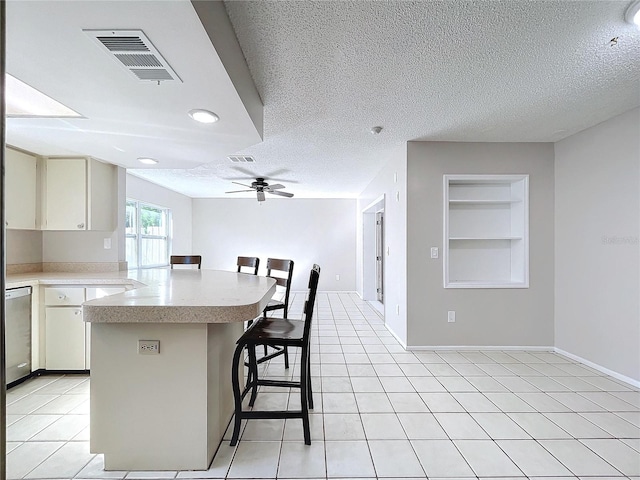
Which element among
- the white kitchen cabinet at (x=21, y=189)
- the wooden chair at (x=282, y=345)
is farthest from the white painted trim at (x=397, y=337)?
the white kitchen cabinet at (x=21, y=189)

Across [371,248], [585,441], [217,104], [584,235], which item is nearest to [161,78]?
[217,104]

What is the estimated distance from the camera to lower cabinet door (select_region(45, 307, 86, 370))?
291 cm

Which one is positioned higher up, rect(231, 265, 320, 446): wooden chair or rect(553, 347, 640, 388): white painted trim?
rect(231, 265, 320, 446): wooden chair

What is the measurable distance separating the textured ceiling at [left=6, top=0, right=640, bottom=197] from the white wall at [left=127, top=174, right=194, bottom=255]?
340cm

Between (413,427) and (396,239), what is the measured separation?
2370 mm

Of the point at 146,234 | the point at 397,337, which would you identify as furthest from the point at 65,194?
the point at 397,337

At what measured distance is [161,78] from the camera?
171 cm

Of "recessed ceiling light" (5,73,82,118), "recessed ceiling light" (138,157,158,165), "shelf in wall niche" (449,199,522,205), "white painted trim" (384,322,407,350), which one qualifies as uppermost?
"recessed ceiling light" (5,73,82,118)

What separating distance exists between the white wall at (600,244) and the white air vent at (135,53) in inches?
144

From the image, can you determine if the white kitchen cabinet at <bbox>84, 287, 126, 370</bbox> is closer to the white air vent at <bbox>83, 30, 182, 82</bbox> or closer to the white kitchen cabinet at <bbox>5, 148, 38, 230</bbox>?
the white kitchen cabinet at <bbox>5, 148, 38, 230</bbox>

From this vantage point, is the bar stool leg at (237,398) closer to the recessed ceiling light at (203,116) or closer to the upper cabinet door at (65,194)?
the recessed ceiling light at (203,116)

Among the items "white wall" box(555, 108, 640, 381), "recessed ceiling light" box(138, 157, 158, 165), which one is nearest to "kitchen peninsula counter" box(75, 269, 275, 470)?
"recessed ceiling light" box(138, 157, 158, 165)

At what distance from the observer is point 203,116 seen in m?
2.22

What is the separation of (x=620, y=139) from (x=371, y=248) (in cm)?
447
